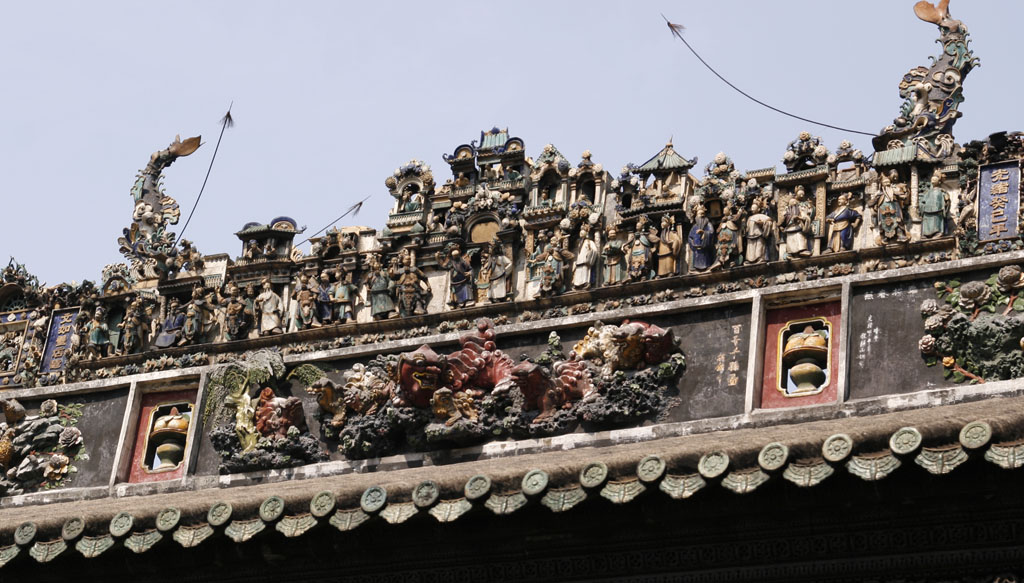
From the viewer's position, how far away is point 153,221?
71.0 ft

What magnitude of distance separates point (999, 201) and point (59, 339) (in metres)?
10.2

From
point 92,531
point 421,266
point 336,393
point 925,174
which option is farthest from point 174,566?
point 925,174

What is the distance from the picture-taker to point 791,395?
17000 millimetres

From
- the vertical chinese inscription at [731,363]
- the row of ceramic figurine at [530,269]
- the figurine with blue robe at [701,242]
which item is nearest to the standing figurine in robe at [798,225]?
the row of ceramic figurine at [530,269]

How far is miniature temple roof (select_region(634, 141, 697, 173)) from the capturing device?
61.9 feet

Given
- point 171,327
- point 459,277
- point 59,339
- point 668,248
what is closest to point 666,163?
point 668,248

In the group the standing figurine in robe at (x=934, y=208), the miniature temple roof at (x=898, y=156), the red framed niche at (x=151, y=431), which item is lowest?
the red framed niche at (x=151, y=431)

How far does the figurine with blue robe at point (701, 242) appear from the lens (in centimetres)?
1809

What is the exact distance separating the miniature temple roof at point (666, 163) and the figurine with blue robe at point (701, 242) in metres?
0.64

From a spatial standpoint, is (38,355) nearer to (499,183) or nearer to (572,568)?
(499,183)

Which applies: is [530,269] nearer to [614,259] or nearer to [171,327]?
[614,259]

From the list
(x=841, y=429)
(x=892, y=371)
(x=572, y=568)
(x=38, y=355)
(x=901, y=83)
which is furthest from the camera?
(x=38, y=355)

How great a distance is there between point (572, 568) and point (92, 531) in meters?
4.06

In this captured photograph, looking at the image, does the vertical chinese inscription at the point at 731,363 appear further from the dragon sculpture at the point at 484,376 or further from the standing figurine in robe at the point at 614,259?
the standing figurine in robe at the point at 614,259
